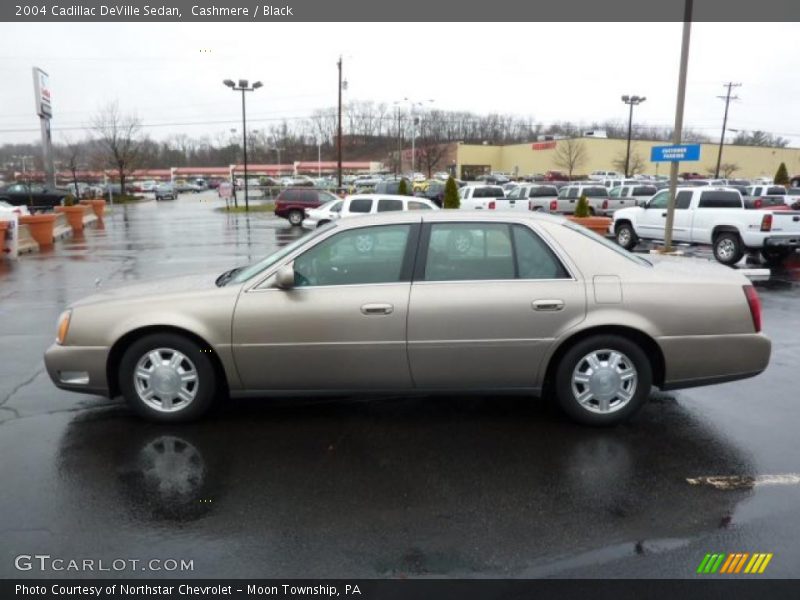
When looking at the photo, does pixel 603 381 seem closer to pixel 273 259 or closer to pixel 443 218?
pixel 443 218

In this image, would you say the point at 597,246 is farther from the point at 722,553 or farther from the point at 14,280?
the point at 14,280

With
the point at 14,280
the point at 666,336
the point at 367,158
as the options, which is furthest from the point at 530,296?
the point at 367,158

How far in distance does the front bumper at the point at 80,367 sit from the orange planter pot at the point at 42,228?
16.5 meters

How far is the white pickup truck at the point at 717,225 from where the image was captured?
13.7 metres

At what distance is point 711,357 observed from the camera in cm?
461

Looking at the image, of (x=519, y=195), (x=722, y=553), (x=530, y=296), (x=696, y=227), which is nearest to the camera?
(x=722, y=553)

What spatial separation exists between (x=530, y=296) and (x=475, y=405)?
1.19m

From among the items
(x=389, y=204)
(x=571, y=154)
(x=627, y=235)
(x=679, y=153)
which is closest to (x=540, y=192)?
(x=627, y=235)

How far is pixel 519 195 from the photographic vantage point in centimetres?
2938

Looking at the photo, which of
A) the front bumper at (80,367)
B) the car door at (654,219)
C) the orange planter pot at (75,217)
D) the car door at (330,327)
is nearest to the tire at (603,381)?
the car door at (330,327)

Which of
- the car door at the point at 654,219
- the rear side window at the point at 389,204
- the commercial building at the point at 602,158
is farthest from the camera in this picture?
the commercial building at the point at 602,158

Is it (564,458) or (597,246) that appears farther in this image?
(597,246)

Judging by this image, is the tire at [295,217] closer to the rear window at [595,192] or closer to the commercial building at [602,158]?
the rear window at [595,192]

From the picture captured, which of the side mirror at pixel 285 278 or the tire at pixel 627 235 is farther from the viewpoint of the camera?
the tire at pixel 627 235
